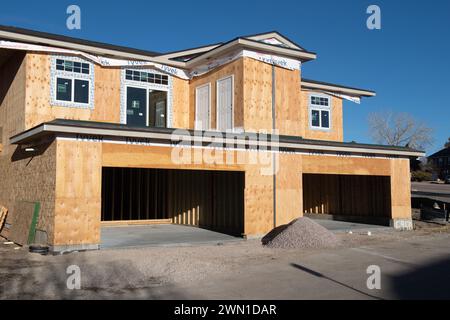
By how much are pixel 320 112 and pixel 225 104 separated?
7239 millimetres

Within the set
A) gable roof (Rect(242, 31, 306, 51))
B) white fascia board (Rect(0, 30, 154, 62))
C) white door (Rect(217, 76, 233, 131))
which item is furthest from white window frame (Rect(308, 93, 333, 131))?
white fascia board (Rect(0, 30, 154, 62))

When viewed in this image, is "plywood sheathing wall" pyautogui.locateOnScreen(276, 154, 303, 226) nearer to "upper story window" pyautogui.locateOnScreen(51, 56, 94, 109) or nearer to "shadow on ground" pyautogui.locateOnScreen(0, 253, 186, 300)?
"shadow on ground" pyautogui.locateOnScreen(0, 253, 186, 300)

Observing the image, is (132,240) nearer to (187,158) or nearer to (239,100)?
(187,158)

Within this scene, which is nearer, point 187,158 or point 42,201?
point 42,201

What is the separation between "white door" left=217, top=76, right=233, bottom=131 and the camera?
59.1ft

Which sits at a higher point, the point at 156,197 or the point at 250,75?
the point at 250,75

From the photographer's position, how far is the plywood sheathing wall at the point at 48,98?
15.9 m

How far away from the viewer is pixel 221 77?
Result: 18.6 m

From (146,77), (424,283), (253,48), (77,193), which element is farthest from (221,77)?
(424,283)

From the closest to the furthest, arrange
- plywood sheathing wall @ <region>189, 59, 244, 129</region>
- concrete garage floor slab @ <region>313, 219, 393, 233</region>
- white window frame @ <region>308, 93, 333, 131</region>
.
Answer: plywood sheathing wall @ <region>189, 59, 244, 129</region>
concrete garage floor slab @ <region>313, 219, 393, 233</region>
white window frame @ <region>308, 93, 333, 131</region>

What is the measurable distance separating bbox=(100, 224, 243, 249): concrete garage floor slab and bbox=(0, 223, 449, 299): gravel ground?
0.72 meters
